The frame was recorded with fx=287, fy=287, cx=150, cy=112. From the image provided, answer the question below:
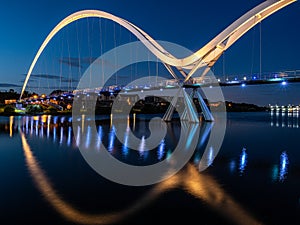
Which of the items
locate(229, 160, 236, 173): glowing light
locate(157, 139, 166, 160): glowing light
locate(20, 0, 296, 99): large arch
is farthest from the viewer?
locate(20, 0, 296, 99): large arch

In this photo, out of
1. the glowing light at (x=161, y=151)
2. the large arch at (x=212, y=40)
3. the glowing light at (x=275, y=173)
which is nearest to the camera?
the glowing light at (x=275, y=173)

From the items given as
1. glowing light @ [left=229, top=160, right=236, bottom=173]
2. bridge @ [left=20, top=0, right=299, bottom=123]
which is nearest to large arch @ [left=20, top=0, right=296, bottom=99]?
bridge @ [left=20, top=0, right=299, bottom=123]

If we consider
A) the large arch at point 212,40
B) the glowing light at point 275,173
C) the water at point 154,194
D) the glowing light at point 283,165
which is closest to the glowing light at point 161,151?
the water at point 154,194

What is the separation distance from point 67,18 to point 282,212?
51534 mm

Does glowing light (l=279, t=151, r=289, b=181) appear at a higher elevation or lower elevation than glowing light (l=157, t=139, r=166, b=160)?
lower

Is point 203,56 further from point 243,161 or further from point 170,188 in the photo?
point 170,188

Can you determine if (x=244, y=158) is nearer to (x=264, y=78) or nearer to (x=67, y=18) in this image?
(x=264, y=78)

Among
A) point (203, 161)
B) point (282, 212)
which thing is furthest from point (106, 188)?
point (203, 161)

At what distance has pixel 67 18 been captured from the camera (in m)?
51.2

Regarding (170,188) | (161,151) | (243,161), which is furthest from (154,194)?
(161,151)

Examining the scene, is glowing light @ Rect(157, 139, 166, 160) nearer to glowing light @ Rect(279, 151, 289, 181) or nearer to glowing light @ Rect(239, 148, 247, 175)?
glowing light @ Rect(239, 148, 247, 175)

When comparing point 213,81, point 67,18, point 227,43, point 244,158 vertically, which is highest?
point 67,18

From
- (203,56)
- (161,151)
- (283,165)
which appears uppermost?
(203,56)

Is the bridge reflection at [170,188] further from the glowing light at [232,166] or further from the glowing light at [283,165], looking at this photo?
the glowing light at [283,165]
